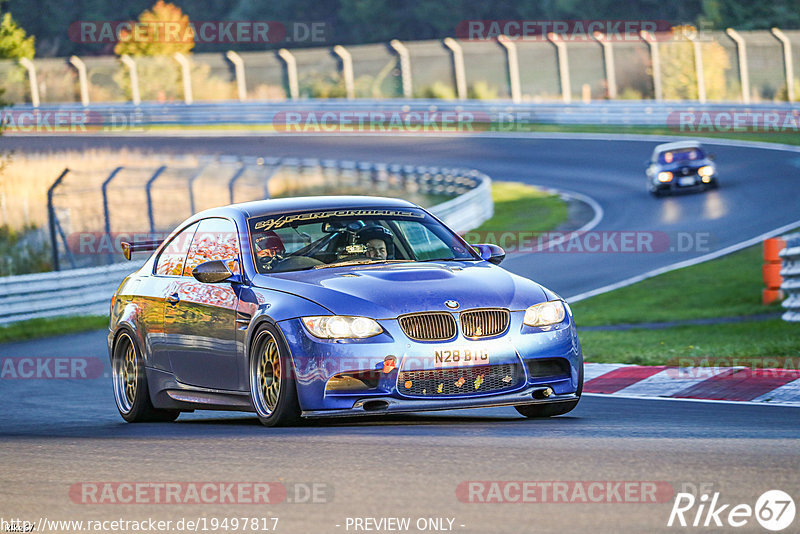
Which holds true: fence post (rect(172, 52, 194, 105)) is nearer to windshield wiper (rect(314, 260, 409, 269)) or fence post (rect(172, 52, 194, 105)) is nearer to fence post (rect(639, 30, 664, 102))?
→ fence post (rect(639, 30, 664, 102))

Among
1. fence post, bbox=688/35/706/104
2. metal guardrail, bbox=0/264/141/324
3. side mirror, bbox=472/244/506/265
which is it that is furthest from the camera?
fence post, bbox=688/35/706/104

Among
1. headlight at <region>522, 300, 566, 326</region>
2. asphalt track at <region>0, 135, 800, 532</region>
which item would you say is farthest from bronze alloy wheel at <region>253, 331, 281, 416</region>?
headlight at <region>522, 300, 566, 326</region>

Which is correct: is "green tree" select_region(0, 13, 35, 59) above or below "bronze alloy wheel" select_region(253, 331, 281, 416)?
above

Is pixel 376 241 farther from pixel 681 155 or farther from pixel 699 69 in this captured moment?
pixel 699 69

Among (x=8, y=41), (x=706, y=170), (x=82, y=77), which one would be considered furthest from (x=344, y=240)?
(x=82, y=77)

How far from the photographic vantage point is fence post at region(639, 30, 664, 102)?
165 feet

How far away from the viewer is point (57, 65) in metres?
56.0

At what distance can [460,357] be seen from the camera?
8102 mm

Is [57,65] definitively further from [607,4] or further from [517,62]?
[607,4]

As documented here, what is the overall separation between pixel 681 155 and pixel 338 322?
27.2 meters

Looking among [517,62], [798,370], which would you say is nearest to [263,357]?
[798,370]

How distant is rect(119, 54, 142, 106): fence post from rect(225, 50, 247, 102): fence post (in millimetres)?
3898

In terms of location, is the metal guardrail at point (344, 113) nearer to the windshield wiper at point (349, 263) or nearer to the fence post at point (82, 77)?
the fence post at point (82, 77)

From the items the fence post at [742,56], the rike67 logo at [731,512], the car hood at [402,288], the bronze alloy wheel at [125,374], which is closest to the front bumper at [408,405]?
the car hood at [402,288]
